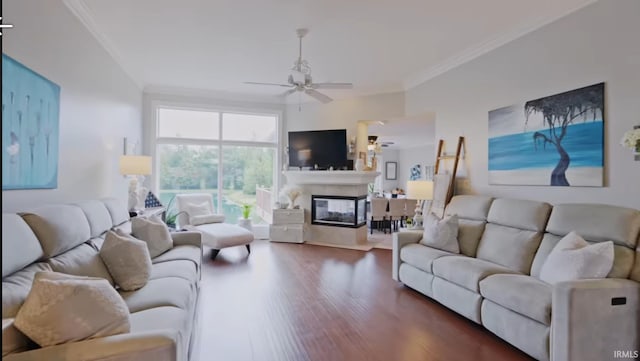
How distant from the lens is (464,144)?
4750mm

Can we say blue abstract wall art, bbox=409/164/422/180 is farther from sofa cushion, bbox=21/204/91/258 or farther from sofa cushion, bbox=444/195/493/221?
sofa cushion, bbox=21/204/91/258

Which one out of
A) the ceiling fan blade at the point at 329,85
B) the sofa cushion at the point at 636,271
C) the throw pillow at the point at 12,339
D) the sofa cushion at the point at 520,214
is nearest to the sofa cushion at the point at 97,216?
the throw pillow at the point at 12,339

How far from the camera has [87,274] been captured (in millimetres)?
2359

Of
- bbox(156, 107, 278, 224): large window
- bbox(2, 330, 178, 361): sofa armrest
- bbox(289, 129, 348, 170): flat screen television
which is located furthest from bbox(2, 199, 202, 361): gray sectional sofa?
bbox(289, 129, 348, 170): flat screen television

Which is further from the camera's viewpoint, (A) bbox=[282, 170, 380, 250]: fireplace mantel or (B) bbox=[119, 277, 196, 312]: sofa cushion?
(A) bbox=[282, 170, 380, 250]: fireplace mantel

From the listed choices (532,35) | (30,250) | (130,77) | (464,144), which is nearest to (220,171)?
(130,77)

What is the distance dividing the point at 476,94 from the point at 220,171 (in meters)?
4.70

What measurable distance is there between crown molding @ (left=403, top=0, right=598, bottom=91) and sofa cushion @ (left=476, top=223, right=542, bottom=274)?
83.9 inches

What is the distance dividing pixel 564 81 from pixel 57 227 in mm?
4419

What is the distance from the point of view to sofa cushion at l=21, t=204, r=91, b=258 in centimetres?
209

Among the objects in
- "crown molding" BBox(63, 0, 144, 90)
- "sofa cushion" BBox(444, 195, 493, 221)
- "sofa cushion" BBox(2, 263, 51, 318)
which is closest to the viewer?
"sofa cushion" BBox(2, 263, 51, 318)

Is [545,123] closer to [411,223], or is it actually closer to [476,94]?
[476,94]

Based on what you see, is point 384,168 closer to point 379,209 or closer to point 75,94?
point 379,209

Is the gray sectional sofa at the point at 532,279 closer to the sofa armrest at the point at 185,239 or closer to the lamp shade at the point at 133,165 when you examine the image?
the sofa armrest at the point at 185,239
